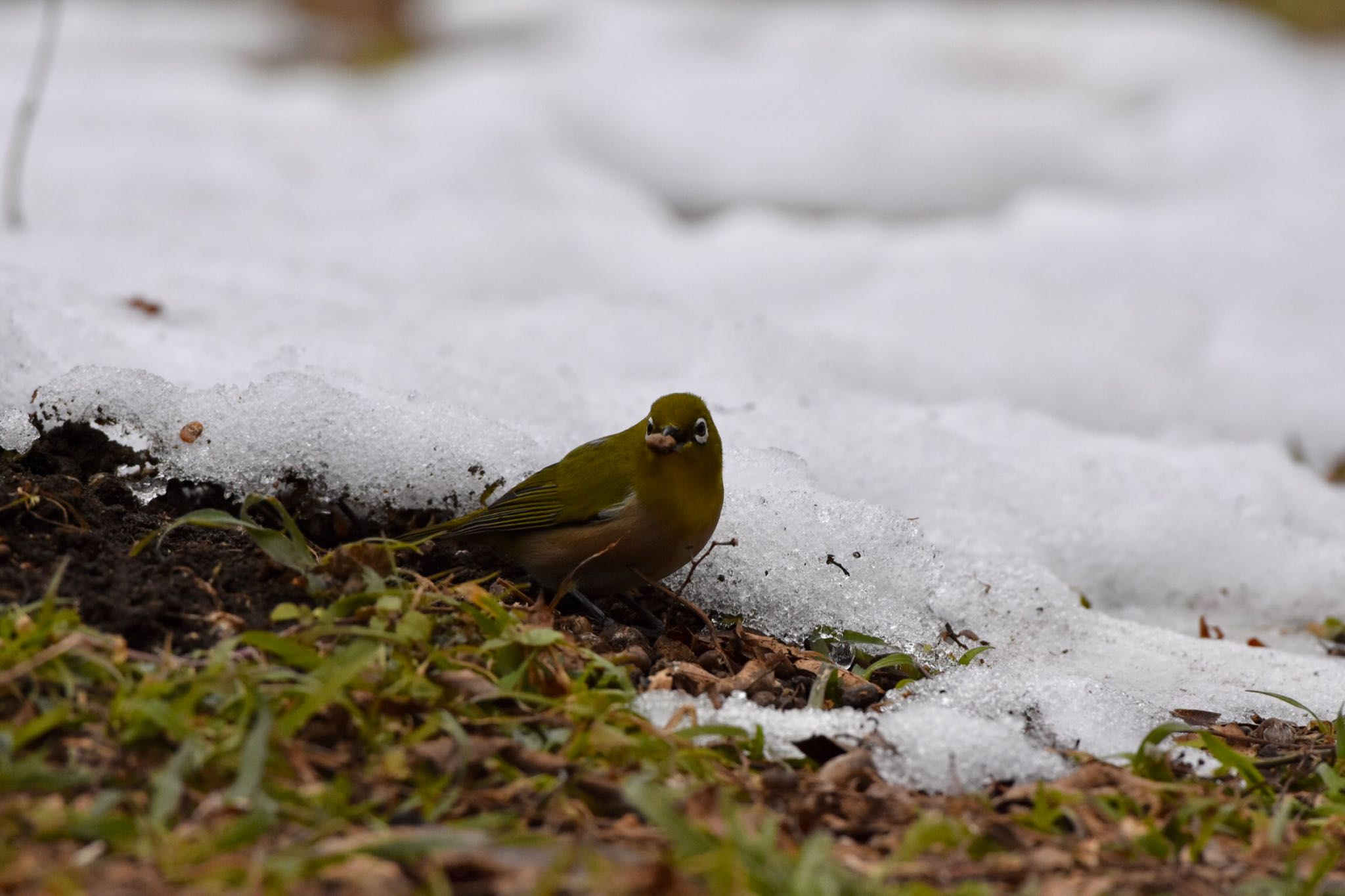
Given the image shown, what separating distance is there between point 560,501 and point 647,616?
1.45 feet

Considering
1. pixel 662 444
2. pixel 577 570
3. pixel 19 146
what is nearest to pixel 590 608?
pixel 577 570

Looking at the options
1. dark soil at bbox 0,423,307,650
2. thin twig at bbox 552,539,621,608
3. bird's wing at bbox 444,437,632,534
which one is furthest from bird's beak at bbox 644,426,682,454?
dark soil at bbox 0,423,307,650

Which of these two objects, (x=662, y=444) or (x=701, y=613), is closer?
(x=701, y=613)

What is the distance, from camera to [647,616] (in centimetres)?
384

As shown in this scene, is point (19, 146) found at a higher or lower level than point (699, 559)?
higher

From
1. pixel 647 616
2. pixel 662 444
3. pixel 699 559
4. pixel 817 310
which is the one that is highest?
pixel 662 444

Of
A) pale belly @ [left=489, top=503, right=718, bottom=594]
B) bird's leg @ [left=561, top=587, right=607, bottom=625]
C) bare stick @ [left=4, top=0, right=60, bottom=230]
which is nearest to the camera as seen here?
pale belly @ [left=489, top=503, right=718, bottom=594]

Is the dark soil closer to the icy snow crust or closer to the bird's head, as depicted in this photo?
the icy snow crust

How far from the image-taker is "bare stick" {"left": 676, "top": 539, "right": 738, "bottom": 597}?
3.86 meters

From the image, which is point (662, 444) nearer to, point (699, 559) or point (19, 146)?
point (699, 559)

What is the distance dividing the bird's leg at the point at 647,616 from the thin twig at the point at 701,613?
0.08 m

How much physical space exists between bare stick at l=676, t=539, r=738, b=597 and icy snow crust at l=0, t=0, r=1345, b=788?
3 centimetres

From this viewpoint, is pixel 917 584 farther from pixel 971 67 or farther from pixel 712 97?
pixel 971 67

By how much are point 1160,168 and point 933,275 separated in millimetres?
3995
